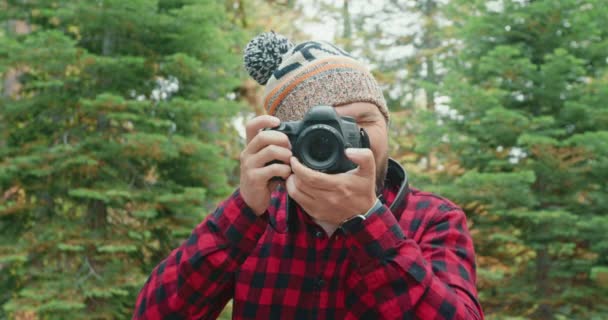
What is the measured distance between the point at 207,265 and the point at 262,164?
29 cm

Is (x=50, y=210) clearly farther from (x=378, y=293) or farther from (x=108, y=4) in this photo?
(x=378, y=293)

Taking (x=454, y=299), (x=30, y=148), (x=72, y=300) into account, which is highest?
(x=454, y=299)

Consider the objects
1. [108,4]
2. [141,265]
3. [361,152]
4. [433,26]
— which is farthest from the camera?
[433,26]

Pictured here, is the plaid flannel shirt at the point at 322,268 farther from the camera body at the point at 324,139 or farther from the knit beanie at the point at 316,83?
the knit beanie at the point at 316,83

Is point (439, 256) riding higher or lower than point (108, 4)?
lower

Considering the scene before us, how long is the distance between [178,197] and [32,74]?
202 centimetres

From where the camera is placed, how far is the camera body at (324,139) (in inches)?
46.4

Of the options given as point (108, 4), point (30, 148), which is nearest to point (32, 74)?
point (30, 148)

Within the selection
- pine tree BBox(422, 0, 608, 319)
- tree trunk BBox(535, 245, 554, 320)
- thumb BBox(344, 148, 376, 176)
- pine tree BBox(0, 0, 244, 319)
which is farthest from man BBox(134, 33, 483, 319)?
tree trunk BBox(535, 245, 554, 320)

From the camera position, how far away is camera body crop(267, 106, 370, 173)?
1.18 meters

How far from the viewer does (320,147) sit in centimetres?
123

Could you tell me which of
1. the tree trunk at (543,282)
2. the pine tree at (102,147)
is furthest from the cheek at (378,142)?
the tree trunk at (543,282)

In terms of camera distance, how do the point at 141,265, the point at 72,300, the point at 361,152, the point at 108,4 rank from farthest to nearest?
the point at 141,265 < the point at 108,4 < the point at 72,300 < the point at 361,152

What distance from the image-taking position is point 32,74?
210 inches
